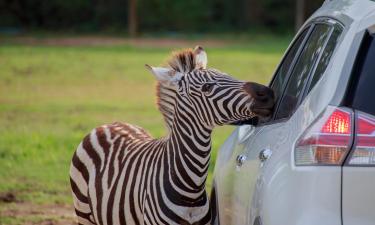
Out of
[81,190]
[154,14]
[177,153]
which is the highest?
[177,153]

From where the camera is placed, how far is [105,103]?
19500 millimetres

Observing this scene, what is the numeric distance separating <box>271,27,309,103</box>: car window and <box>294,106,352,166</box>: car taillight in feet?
4.82

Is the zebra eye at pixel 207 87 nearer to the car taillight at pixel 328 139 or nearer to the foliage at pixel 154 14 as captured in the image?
A: the car taillight at pixel 328 139

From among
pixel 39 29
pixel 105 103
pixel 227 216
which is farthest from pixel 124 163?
pixel 39 29

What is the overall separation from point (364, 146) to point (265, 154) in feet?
2.39

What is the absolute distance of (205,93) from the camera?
17.2ft

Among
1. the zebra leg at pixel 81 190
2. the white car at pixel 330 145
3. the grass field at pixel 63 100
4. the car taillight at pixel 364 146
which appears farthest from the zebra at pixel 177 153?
the grass field at pixel 63 100

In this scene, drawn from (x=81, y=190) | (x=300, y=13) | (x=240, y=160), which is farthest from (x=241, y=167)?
(x=300, y=13)

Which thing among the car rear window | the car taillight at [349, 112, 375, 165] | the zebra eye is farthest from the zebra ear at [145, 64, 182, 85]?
the car taillight at [349, 112, 375, 165]

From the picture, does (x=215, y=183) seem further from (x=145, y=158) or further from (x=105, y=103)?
(x=105, y=103)

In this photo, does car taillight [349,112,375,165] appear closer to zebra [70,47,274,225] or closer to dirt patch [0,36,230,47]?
zebra [70,47,274,225]

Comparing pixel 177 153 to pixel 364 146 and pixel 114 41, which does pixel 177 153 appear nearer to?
pixel 364 146

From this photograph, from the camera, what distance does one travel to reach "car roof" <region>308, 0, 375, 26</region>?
3.93 m

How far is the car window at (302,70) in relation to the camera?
4.51m
